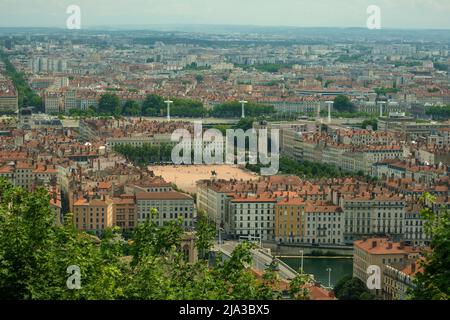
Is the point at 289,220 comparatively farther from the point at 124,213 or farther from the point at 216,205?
the point at 124,213

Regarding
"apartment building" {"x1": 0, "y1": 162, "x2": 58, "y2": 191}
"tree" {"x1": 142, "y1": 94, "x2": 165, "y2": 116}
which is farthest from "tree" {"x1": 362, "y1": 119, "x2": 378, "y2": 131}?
"apartment building" {"x1": 0, "y1": 162, "x2": 58, "y2": 191}

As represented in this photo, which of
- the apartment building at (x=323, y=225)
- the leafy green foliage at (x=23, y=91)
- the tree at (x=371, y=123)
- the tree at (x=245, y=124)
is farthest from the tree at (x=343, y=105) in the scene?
the apartment building at (x=323, y=225)

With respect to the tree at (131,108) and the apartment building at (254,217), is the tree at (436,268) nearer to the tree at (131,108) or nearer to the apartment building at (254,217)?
the apartment building at (254,217)

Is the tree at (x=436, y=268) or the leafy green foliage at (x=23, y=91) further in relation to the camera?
the leafy green foliage at (x=23, y=91)

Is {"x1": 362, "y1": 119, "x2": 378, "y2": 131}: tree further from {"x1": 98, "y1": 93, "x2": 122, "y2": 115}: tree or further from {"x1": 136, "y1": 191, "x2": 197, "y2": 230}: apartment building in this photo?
{"x1": 136, "y1": 191, "x2": 197, "y2": 230}: apartment building

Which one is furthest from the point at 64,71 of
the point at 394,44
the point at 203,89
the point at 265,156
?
the point at 265,156
